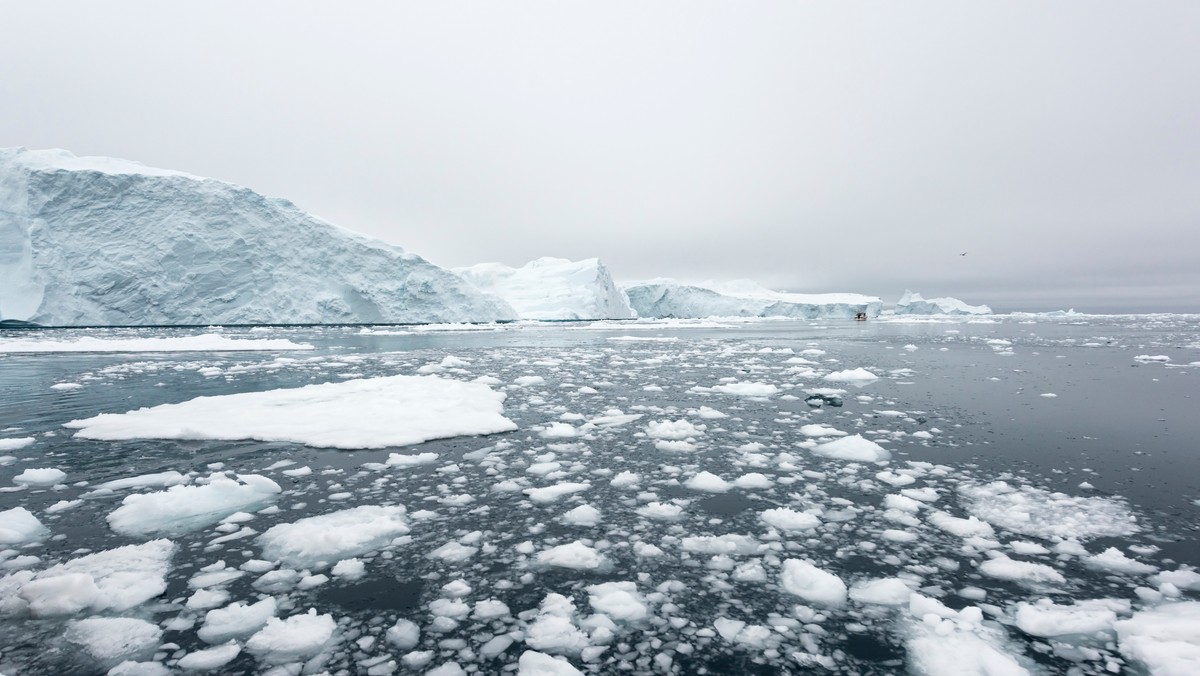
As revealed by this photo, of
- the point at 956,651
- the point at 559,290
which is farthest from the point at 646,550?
the point at 559,290

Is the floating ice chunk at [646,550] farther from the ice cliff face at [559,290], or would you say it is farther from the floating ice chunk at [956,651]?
the ice cliff face at [559,290]

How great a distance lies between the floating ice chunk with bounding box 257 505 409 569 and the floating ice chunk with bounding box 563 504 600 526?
3.57 ft

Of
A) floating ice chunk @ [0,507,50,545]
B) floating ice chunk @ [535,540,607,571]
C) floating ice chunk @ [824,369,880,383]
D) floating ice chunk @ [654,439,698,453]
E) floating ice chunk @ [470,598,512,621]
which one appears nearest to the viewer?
floating ice chunk @ [470,598,512,621]

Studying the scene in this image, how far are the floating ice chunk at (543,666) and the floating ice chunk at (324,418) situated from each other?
4.23m

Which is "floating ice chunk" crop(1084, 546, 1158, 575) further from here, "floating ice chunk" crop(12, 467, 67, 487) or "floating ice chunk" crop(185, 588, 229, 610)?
"floating ice chunk" crop(12, 467, 67, 487)

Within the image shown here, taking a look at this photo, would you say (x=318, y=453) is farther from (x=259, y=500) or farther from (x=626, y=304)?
(x=626, y=304)

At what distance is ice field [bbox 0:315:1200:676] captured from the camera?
2.31 m

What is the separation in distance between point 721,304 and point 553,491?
77.0m

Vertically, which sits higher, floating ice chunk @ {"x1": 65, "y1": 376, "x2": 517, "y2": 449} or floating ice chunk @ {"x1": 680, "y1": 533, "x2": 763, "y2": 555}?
floating ice chunk @ {"x1": 65, "y1": 376, "x2": 517, "y2": 449}

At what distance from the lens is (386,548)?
330 cm

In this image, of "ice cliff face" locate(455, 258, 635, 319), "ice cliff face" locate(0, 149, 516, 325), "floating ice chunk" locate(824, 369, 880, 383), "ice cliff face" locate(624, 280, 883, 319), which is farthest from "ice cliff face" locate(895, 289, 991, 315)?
"floating ice chunk" locate(824, 369, 880, 383)

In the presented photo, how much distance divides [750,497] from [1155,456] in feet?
14.8

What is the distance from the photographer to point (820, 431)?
20.8 ft

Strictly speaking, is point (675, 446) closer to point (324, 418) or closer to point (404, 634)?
point (404, 634)
